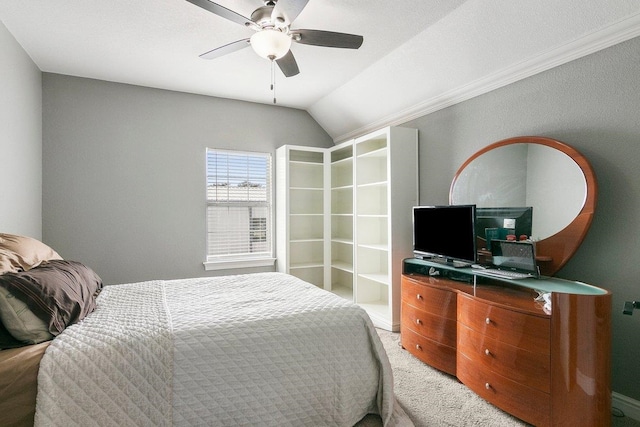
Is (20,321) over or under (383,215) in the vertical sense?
under

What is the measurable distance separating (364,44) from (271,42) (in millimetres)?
1191

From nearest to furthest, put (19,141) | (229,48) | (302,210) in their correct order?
1. (229,48)
2. (19,141)
3. (302,210)

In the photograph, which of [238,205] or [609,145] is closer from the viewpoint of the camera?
[609,145]

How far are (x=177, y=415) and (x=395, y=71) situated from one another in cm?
321

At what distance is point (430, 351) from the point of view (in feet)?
8.50

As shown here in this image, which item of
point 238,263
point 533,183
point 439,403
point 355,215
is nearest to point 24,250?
point 238,263

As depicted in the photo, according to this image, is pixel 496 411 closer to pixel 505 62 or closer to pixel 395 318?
pixel 395 318

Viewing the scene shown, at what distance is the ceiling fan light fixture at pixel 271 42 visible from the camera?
79.7 inches

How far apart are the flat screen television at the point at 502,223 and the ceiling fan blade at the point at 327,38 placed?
5.46 feet

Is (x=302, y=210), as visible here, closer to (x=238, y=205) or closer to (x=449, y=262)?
(x=238, y=205)

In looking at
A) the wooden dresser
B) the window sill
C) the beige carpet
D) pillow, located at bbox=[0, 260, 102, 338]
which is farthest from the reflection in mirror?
pillow, located at bbox=[0, 260, 102, 338]

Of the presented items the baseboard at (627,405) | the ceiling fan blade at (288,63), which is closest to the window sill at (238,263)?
the ceiling fan blade at (288,63)

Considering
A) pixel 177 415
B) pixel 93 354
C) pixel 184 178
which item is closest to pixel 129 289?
pixel 93 354

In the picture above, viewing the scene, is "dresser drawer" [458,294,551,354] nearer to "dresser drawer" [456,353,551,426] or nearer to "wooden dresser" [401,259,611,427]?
"wooden dresser" [401,259,611,427]
